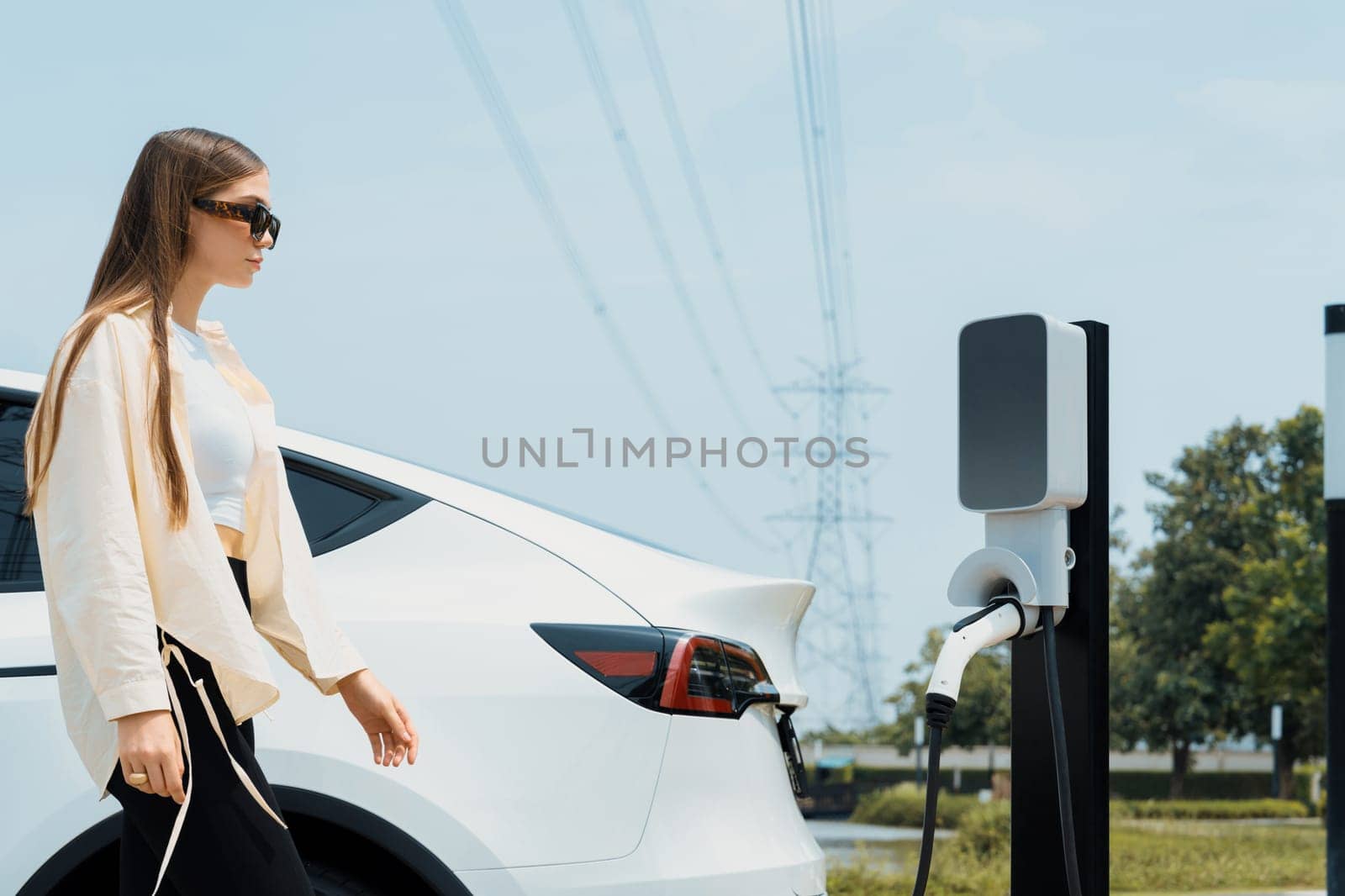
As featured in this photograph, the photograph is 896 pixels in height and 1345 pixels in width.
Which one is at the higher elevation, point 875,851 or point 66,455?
point 66,455

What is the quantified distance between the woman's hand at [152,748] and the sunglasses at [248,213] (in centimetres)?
72

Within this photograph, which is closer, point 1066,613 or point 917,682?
point 1066,613

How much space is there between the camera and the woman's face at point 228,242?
1.99 metres

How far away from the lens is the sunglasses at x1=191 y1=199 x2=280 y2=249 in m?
1.99

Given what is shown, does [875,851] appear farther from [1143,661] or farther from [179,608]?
[1143,661]

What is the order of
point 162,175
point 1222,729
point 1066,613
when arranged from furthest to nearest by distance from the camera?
point 1222,729, point 1066,613, point 162,175

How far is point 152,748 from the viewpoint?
1.70 meters

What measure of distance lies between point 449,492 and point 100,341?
0.98m

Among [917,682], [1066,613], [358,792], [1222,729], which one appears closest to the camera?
[358,792]

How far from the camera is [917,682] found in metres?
52.5

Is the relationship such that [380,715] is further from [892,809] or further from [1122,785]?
[1122,785]

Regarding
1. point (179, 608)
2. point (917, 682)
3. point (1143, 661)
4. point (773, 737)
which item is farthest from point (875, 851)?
point (917, 682)

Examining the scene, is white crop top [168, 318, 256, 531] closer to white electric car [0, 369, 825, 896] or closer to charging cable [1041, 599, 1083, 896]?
white electric car [0, 369, 825, 896]

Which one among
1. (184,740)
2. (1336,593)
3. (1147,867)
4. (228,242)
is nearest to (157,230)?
(228,242)
